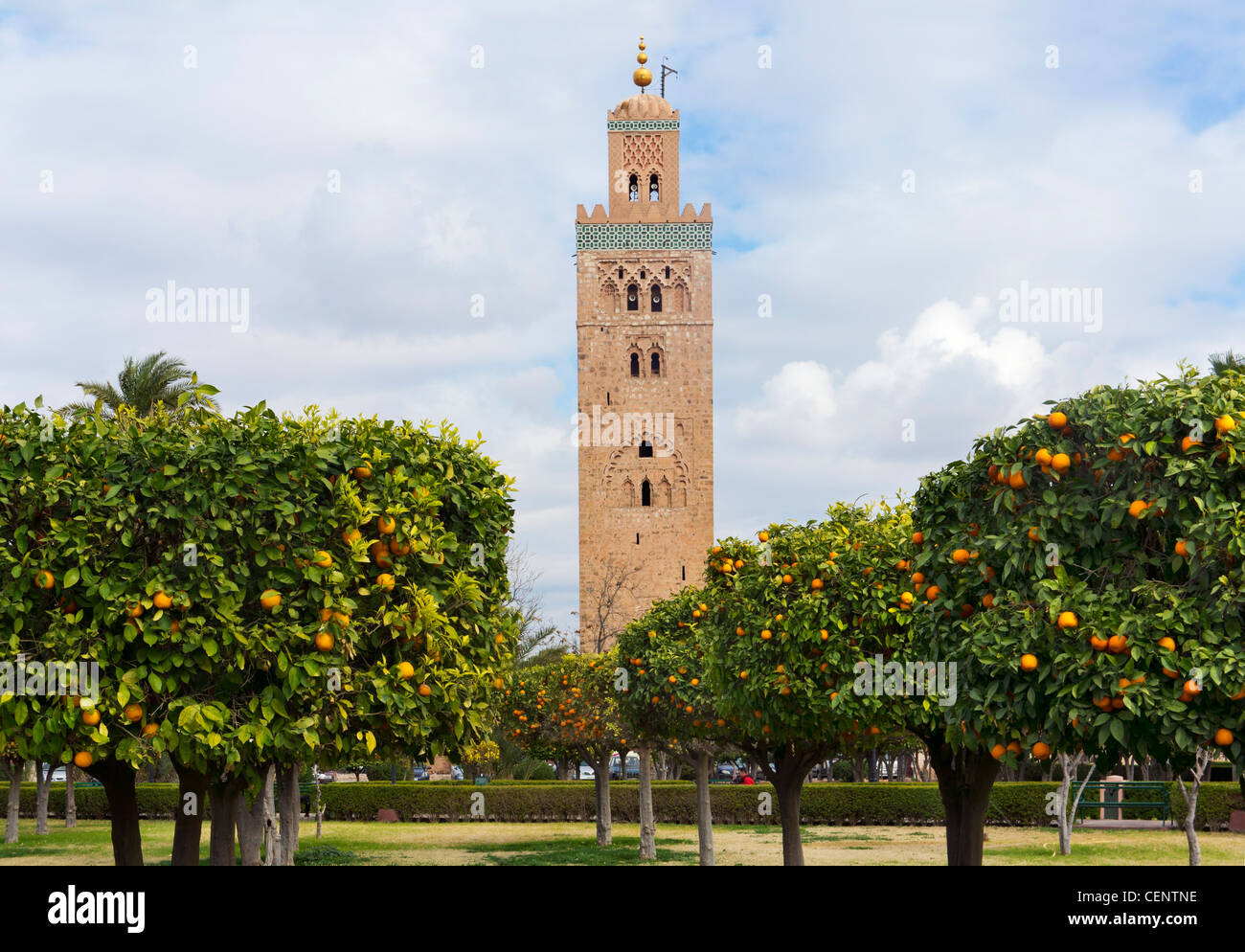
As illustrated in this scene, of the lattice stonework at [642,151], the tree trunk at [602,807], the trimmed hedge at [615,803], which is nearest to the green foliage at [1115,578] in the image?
the tree trunk at [602,807]

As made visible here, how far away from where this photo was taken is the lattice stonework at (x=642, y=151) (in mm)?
58406

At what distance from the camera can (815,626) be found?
47.0 ft

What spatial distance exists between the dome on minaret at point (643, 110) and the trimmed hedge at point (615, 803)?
34802 millimetres

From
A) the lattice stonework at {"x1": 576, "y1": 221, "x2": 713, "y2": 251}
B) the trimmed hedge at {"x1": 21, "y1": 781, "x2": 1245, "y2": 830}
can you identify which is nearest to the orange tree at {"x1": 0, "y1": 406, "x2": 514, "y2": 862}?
the trimmed hedge at {"x1": 21, "y1": 781, "x2": 1245, "y2": 830}

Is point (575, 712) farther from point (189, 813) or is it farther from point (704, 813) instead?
point (189, 813)

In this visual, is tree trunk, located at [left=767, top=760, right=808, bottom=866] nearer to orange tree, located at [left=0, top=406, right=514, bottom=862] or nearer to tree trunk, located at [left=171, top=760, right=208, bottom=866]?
orange tree, located at [left=0, top=406, right=514, bottom=862]

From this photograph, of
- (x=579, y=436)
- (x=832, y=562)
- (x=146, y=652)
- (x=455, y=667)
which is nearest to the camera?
(x=146, y=652)

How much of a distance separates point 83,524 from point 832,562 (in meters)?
8.97

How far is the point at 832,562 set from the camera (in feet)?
48.1
